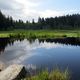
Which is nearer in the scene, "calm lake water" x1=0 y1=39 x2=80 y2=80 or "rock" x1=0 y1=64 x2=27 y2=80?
"rock" x1=0 y1=64 x2=27 y2=80

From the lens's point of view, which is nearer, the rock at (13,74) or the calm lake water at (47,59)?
the rock at (13,74)

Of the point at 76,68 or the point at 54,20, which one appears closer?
the point at 76,68

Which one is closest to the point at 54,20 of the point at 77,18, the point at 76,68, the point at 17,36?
the point at 77,18

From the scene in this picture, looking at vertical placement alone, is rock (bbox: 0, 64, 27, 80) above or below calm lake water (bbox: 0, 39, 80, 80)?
above

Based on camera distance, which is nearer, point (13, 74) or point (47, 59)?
point (13, 74)

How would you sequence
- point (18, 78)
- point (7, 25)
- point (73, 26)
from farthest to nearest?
point (73, 26) < point (7, 25) < point (18, 78)

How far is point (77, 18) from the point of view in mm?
160500

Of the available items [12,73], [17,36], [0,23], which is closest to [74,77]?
[12,73]

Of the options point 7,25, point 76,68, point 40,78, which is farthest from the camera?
point 7,25

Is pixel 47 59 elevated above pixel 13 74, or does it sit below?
below

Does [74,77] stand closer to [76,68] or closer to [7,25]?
[76,68]

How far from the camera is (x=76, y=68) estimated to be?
22.5 m

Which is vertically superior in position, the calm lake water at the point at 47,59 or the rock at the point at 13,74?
the rock at the point at 13,74

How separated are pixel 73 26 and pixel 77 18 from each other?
9.07 metres
